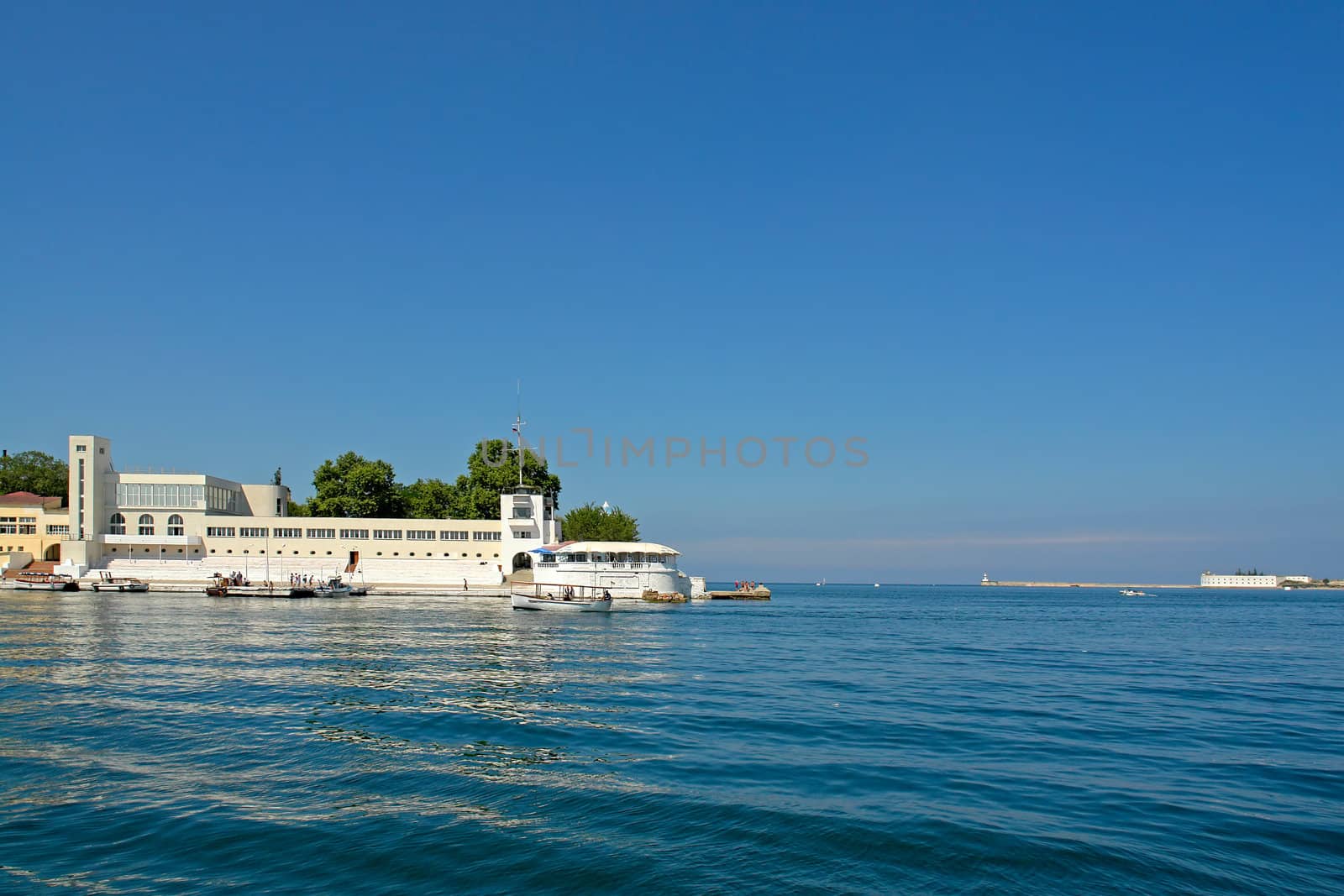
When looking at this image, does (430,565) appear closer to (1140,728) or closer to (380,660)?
(380,660)

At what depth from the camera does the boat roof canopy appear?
84375 millimetres

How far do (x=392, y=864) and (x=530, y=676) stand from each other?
19266 mm

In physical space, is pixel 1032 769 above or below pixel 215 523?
below

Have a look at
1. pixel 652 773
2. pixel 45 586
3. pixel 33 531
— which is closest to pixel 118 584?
pixel 45 586

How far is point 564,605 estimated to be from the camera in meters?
69.2

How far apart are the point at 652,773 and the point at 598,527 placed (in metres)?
92.7

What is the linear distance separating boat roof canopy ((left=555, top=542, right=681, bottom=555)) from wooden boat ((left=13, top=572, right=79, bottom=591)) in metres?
47.7

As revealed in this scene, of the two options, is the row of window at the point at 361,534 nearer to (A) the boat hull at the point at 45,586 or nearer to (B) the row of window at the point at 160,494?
(B) the row of window at the point at 160,494

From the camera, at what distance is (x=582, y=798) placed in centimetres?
1634

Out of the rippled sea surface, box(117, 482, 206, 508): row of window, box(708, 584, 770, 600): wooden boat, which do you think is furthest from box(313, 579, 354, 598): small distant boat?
the rippled sea surface

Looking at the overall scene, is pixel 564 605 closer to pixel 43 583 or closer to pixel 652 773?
pixel 652 773

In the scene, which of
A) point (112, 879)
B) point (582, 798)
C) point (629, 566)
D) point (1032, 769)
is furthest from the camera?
point (629, 566)

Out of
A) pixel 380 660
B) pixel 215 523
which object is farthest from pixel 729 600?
pixel 380 660

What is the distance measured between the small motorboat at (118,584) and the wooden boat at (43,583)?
2089mm
